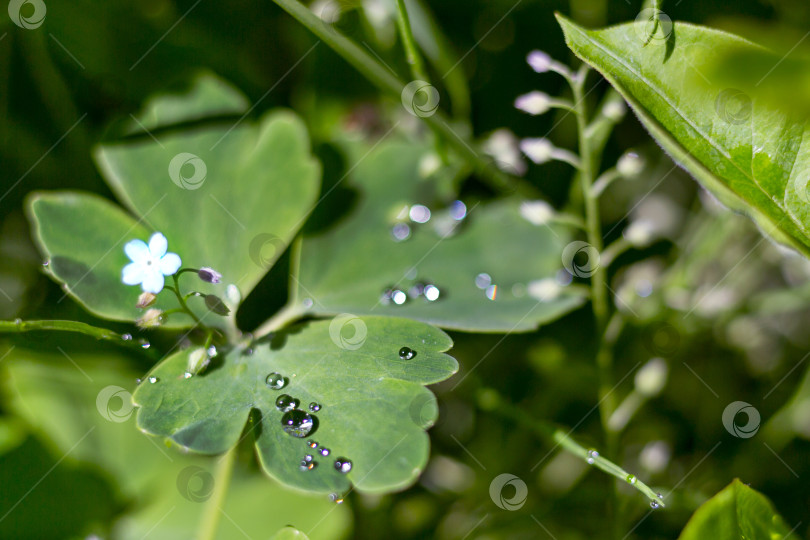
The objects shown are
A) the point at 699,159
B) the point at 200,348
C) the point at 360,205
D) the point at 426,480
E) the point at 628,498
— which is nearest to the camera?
the point at 699,159

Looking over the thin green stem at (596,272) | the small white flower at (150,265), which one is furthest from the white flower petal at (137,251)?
the thin green stem at (596,272)

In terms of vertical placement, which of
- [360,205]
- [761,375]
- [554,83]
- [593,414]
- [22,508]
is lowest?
[22,508]

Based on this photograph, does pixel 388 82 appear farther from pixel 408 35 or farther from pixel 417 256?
pixel 417 256

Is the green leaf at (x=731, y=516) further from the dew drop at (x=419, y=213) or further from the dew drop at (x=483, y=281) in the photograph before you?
the dew drop at (x=419, y=213)

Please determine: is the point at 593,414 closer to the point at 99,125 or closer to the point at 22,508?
the point at 22,508

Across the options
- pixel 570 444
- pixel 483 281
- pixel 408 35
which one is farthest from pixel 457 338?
pixel 408 35

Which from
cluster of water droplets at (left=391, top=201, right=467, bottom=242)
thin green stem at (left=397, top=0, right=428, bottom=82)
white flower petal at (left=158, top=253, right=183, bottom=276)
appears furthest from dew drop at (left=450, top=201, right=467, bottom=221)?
white flower petal at (left=158, top=253, right=183, bottom=276)

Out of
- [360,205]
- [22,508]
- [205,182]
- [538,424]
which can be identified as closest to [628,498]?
[538,424]
